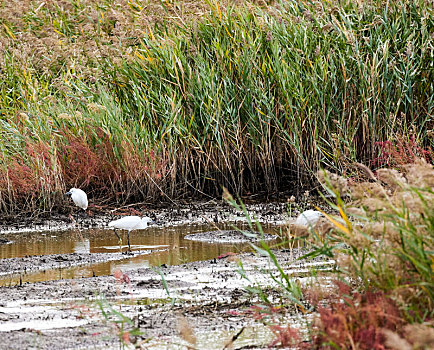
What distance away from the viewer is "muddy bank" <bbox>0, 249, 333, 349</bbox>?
3.55 m

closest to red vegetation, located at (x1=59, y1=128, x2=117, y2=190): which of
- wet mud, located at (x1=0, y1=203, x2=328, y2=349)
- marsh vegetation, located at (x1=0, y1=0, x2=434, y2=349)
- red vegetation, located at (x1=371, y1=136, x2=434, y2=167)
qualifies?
marsh vegetation, located at (x1=0, y1=0, x2=434, y2=349)

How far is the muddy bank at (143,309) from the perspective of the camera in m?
3.55

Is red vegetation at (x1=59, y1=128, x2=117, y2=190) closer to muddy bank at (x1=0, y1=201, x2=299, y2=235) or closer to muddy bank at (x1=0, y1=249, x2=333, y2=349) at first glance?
muddy bank at (x1=0, y1=201, x2=299, y2=235)

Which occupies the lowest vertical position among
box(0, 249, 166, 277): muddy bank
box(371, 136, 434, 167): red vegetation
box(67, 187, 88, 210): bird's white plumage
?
box(0, 249, 166, 277): muddy bank

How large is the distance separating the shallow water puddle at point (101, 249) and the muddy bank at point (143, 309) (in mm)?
365

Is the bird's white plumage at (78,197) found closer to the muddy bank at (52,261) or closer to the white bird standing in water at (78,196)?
the white bird standing in water at (78,196)

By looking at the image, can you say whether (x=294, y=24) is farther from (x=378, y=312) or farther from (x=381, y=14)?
(x=378, y=312)

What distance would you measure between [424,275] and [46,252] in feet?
15.3

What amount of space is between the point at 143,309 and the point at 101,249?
9.22 ft

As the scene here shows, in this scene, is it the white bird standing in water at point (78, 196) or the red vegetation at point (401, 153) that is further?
the white bird standing in water at point (78, 196)

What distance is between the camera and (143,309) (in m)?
4.18

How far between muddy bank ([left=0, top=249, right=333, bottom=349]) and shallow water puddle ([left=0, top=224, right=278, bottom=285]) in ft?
1.20

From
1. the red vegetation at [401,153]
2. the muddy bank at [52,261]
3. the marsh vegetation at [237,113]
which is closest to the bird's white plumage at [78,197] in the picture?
the marsh vegetation at [237,113]

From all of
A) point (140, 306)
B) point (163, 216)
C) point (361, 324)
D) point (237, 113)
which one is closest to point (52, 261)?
point (140, 306)
